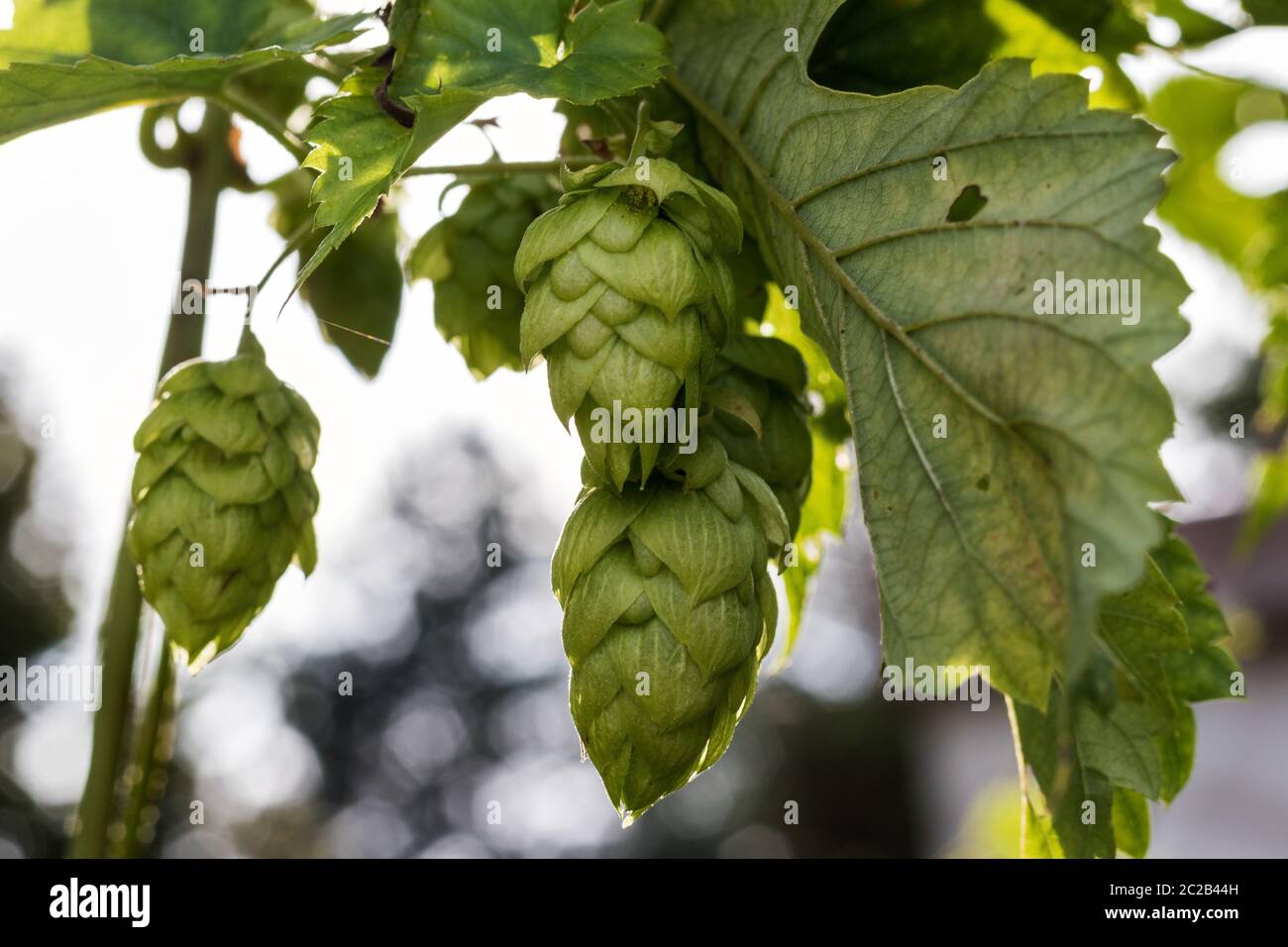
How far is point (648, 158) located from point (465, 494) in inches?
561

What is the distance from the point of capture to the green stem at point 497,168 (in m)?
0.84

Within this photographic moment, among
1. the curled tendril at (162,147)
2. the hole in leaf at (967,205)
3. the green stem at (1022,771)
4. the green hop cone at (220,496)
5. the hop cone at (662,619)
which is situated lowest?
the green stem at (1022,771)

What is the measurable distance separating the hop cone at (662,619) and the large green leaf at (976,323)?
0.08m

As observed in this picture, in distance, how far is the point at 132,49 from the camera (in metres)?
1.04

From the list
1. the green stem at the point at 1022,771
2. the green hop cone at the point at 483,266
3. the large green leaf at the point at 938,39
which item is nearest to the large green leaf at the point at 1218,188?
the large green leaf at the point at 938,39

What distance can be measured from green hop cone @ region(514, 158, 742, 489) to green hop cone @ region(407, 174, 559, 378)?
0.28m

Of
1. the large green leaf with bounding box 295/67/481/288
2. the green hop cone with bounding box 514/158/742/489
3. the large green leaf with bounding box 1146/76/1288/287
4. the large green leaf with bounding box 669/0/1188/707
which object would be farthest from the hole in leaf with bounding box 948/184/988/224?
the large green leaf with bounding box 1146/76/1288/287

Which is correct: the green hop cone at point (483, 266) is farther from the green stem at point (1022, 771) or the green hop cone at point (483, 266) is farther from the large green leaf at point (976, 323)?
the green stem at point (1022, 771)

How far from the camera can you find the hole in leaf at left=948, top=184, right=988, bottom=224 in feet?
2.12

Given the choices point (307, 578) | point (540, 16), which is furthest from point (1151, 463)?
point (307, 578)

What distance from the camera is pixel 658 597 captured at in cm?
65

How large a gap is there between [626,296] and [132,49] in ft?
2.13

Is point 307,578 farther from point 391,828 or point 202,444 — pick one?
point 391,828
